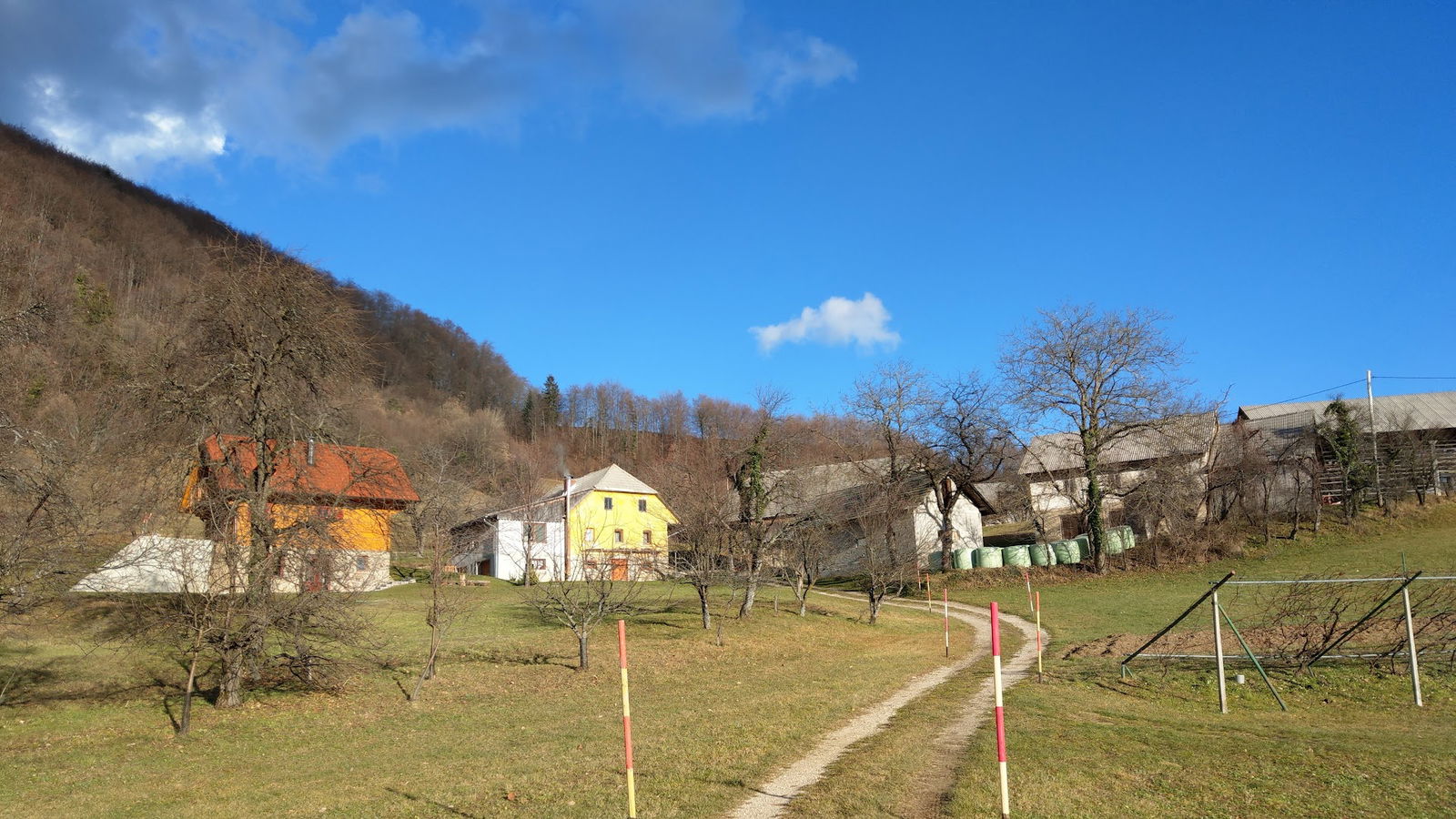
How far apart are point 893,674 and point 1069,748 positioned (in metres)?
8.25

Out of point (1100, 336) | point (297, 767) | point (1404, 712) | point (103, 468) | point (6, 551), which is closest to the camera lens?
point (297, 767)

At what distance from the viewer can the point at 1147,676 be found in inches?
707

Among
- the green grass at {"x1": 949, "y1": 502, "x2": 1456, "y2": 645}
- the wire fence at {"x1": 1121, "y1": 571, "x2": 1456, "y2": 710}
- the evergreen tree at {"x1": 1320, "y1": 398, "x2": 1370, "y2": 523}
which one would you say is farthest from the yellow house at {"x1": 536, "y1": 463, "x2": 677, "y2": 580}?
the evergreen tree at {"x1": 1320, "y1": 398, "x2": 1370, "y2": 523}

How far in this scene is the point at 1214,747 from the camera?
1154cm

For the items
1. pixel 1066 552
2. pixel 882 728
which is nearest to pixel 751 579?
pixel 882 728

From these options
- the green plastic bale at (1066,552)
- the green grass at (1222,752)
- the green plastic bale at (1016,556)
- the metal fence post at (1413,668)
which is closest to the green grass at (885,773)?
the green grass at (1222,752)

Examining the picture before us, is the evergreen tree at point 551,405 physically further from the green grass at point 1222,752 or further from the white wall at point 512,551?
the green grass at point 1222,752

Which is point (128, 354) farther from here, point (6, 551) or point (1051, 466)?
point (1051, 466)

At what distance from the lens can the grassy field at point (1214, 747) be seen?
8953 mm

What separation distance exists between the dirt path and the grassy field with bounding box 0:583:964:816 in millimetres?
360

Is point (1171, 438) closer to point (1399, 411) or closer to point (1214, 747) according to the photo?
point (1399, 411)

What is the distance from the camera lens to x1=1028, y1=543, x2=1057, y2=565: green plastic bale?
44.7 m

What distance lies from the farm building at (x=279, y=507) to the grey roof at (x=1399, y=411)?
164 feet

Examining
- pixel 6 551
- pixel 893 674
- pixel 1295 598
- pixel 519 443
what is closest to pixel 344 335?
pixel 6 551
